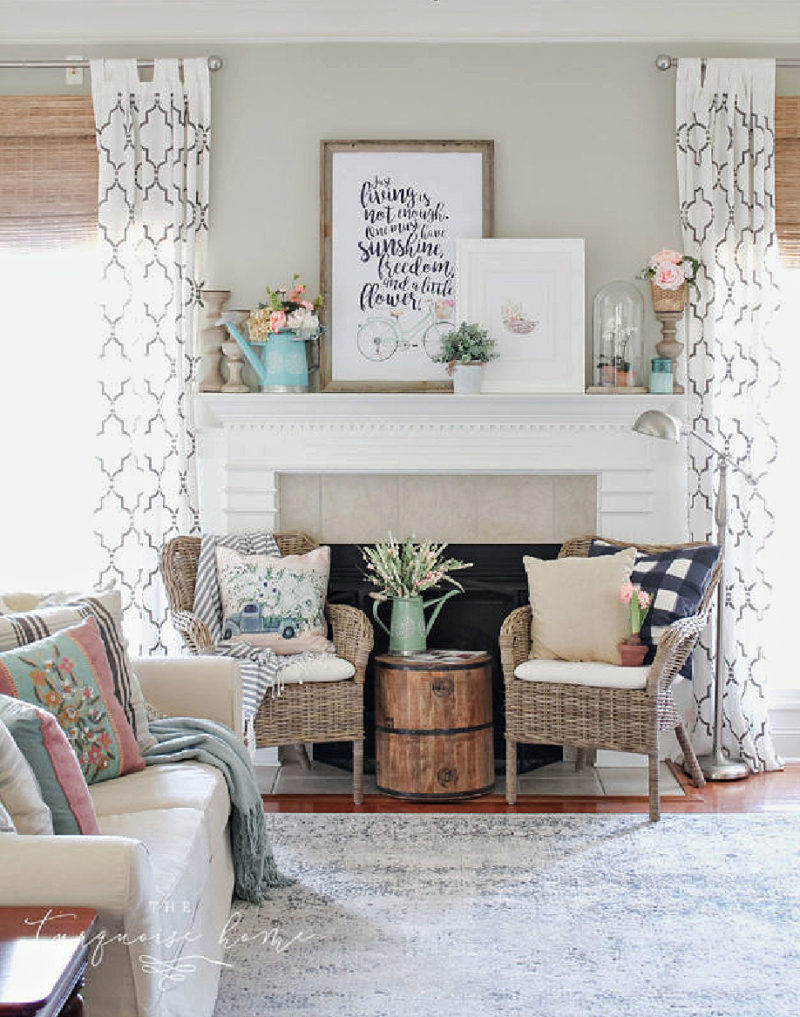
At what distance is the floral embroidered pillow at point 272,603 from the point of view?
454 cm

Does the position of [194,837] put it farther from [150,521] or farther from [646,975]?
[150,521]

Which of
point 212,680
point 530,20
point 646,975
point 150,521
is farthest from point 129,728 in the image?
point 530,20

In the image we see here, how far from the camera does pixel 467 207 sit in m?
4.88

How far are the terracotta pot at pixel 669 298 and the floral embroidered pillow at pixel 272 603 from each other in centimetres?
171

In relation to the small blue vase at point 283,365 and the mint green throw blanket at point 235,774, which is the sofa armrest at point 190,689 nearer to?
the mint green throw blanket at point 235,774

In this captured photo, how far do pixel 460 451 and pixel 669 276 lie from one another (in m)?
1.05

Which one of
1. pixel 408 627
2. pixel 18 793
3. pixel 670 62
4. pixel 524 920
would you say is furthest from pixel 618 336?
pixel 18 793

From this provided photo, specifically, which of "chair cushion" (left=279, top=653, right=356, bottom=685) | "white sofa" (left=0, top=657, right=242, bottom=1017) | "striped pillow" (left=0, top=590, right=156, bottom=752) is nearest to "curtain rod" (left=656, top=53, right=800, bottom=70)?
"chair cushion" (left=279, top=653, right=356, bottom=685)

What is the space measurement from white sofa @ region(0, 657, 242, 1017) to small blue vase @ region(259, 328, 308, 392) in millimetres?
1601

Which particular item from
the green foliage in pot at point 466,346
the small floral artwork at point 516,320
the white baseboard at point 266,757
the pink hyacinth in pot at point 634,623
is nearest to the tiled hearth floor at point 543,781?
the white baseboard at point 266,757

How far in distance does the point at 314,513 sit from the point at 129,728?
204 centimetres

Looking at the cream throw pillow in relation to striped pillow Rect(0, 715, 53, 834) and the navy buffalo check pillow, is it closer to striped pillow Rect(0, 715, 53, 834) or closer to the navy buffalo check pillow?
the navy buffalo check pillow

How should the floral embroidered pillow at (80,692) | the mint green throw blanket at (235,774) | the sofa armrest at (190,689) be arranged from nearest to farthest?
the floral embroidered pillow at (80,692), the mint green throw blanket at (235,774), the sofa armrest at (190,689)

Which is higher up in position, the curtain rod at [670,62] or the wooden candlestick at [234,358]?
the curtain rod at [670,62]
